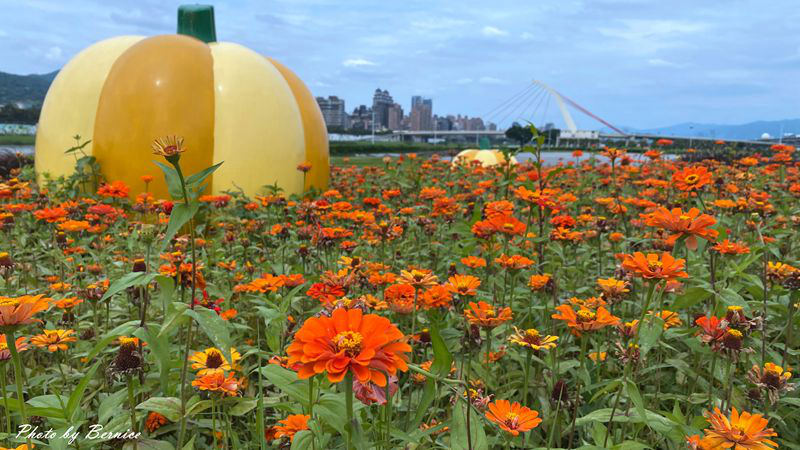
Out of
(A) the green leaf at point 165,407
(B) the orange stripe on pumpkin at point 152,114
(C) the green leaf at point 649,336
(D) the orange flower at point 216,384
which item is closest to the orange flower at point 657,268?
(C) the green leaf at point 649,336

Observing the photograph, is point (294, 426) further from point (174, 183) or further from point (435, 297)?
point (174, 183)

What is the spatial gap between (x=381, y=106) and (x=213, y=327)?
141918mm

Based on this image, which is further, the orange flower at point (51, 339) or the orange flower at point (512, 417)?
the orange flower at point (51, 339)

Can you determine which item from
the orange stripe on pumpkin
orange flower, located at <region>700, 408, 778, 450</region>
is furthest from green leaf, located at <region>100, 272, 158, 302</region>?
the orange stripe on pumpkin

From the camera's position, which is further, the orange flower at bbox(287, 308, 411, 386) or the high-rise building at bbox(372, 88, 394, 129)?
the high-rise building at bbox(372, 88, 394, 129)

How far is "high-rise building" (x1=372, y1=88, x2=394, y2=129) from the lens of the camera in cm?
12988

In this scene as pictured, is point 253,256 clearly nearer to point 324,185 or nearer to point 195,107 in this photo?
point 195,107

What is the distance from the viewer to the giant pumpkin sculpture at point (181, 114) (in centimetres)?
483

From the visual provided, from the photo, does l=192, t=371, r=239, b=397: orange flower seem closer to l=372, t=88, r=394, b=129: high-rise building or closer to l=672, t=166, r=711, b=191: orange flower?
l=672, t=166, r=711, b=191: orange flower

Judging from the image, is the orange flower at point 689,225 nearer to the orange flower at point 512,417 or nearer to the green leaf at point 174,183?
the orange flower at point 512,417

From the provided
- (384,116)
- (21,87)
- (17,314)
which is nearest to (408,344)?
(17,314)

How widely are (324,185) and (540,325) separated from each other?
3933 mm

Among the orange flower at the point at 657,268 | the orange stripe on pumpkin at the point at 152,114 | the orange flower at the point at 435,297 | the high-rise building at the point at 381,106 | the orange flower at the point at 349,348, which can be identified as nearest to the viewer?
the orange flower at the point at 349,348

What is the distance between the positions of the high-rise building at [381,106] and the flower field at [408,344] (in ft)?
395
